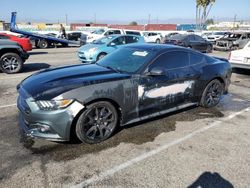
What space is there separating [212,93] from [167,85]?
5.59 ft

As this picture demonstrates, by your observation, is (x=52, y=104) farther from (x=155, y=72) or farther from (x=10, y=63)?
(x=10, y=63)

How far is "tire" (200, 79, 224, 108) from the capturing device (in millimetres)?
5840

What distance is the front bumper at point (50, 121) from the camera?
371 cm

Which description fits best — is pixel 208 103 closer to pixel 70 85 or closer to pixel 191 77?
pixel 191 77

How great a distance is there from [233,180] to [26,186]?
2.56 meters

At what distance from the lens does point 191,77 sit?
5.36m

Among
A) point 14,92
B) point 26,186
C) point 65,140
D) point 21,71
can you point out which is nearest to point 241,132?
point 65,140

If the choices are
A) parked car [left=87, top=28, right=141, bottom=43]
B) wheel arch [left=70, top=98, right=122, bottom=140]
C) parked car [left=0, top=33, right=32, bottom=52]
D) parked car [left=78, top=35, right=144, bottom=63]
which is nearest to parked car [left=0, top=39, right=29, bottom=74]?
parked car [left=78, top=35, right=144, bottom=63]

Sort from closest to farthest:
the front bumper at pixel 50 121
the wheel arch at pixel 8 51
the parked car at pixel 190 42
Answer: the front bumper at pixel 50 121 < the wheel arch at pixel 8 51 < the parked car at pixel 190 42

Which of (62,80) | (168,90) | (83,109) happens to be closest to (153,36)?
(168,90)

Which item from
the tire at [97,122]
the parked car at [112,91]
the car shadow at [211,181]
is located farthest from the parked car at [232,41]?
the car shadow at [211,181]

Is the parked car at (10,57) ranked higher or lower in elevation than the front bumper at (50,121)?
higher

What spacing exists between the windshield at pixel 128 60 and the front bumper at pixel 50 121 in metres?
1.30

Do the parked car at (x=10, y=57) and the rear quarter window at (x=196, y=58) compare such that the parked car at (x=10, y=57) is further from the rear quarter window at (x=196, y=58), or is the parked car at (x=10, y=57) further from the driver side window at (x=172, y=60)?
the rear quarter window at (x=196, y=58)
